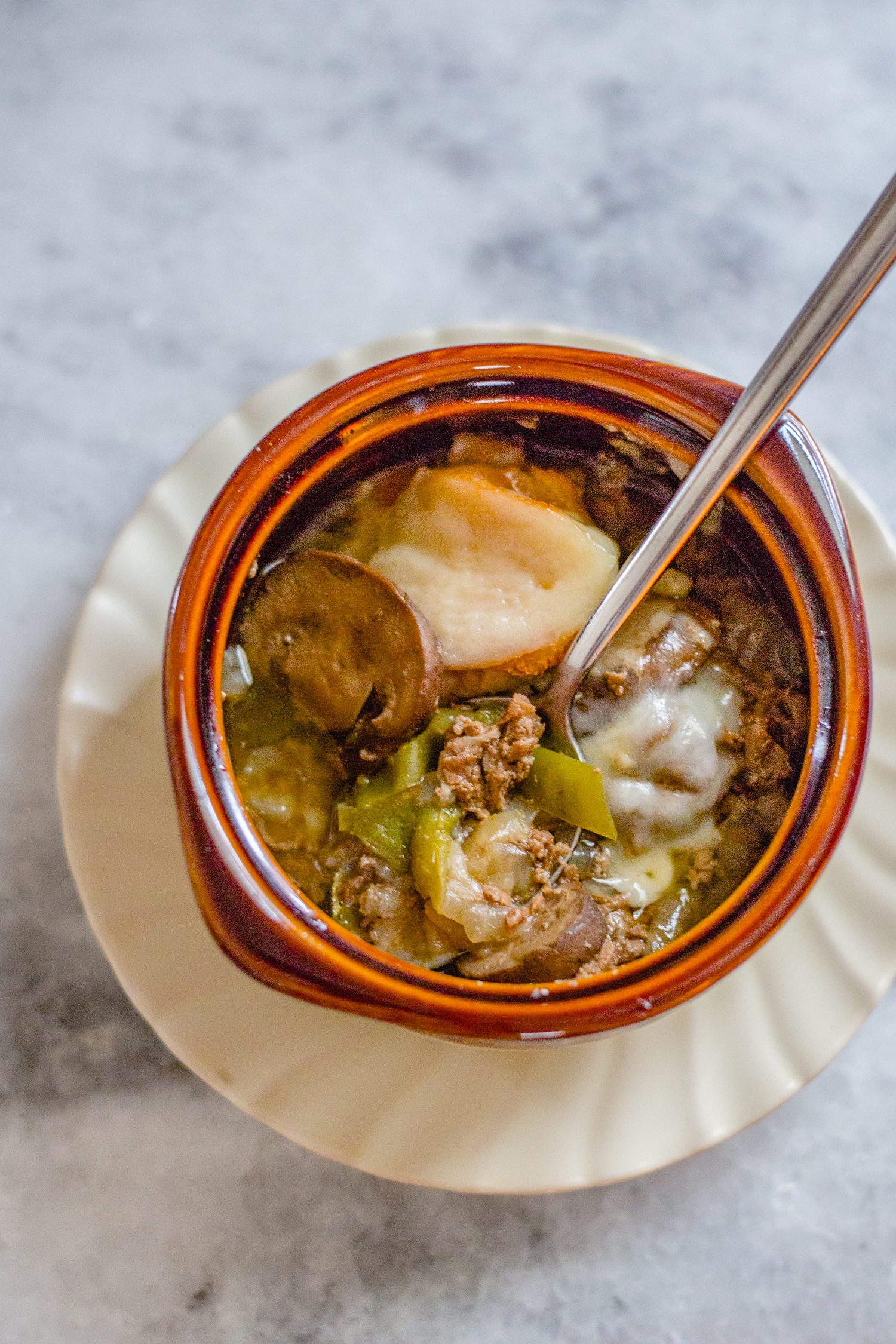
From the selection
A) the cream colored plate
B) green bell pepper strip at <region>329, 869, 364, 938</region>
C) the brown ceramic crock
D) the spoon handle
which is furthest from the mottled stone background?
the spoon handle

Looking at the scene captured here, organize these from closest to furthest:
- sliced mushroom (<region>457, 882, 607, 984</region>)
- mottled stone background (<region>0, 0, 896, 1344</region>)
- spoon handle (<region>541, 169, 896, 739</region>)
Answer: spoon handle (<region>541, 169, 896, 739</region>) < sliced mushroom (<region>457, 882, 607, 984</region>) < mottled stone background (<region>0, 0, 896, 1344</region>)

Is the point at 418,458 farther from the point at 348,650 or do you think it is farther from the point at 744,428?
the point at 744,428

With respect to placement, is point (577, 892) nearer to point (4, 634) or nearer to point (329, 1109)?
point (329, 1109)

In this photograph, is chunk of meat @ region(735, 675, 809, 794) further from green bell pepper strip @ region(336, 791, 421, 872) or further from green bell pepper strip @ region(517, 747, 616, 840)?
green bell pepper strip @ region(336, 791, 421, 872)

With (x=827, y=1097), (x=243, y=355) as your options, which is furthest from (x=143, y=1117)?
(x=243, y=355)

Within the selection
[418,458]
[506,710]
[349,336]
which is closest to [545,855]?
[506,710]

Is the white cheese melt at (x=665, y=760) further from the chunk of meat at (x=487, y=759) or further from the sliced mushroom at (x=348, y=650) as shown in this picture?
the sliced mushroom at (x=348, y=650)

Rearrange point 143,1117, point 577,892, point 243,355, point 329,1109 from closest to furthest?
1. point 577,892
2. point 329,1109
3. point 143,1117
4. point 243,355
